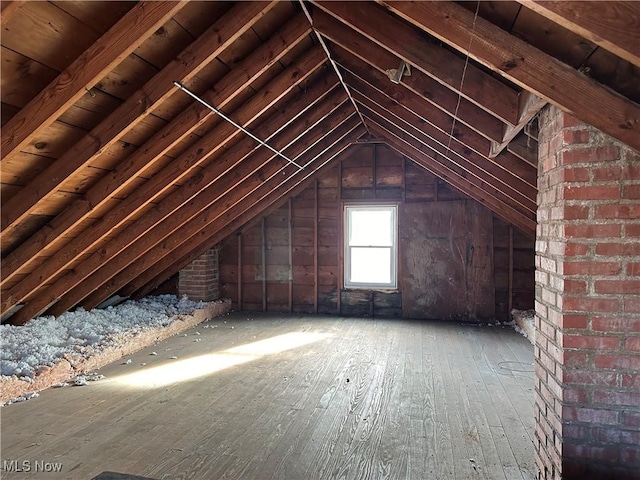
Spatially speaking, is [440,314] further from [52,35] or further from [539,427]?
[52,35]

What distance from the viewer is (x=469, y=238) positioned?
5621 millimetres

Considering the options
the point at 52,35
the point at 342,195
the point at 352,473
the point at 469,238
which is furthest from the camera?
the point at 342,195

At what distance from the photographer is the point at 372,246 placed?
6.07m

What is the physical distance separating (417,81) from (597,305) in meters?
1.64

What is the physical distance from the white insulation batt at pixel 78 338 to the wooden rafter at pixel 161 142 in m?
0.80

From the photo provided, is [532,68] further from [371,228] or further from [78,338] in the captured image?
[371,228]

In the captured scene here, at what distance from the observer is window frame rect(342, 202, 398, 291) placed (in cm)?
596

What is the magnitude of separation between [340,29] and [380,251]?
4.04 metres

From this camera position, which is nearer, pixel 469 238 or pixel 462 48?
pixel 462 48

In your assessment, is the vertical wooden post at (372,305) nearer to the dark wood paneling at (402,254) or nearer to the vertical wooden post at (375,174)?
the dark wood paneling at (402,254)

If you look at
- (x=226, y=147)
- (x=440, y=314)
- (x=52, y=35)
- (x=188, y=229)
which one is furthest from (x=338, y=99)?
(x=440, y=314)

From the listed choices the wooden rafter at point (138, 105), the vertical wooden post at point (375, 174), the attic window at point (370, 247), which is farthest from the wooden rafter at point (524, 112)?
the attic window at point (370, 247)

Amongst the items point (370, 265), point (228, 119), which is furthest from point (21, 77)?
point (370, 265)

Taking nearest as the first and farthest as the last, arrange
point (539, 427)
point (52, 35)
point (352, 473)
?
point (52, 35)
point (539, 427)
point (352, 473)
